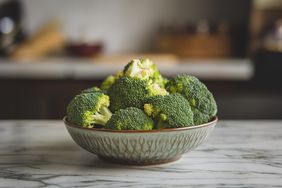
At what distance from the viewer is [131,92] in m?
0.91

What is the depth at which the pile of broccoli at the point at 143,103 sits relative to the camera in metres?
0.87

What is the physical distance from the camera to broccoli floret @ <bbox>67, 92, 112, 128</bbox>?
896mm

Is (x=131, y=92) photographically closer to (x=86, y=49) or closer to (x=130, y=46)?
(x=86, y=49)

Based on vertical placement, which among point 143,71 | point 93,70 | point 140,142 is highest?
point 143,71

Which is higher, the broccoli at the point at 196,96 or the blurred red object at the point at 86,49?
the broccoli at the point at 196,96

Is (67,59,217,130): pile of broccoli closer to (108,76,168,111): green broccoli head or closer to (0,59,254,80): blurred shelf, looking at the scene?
(108,76,168,111): green broccoli head

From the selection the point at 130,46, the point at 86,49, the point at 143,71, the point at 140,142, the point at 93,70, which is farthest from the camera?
the point at 130,46

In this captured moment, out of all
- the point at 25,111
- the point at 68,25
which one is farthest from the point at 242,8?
the point at 25,111

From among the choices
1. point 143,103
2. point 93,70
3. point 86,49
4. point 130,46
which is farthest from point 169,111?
point 130,46

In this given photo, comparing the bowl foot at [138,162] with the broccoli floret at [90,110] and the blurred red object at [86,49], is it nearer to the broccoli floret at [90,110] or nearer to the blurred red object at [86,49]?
the broccoli floret at [90,110]

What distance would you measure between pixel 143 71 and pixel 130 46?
86.3 inches

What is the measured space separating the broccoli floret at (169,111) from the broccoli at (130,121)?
0.05 feet

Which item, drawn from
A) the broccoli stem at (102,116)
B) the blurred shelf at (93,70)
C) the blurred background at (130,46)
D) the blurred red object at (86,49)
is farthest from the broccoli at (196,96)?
the blurred red object at (86,49)

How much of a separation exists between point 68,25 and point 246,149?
2.22 m
